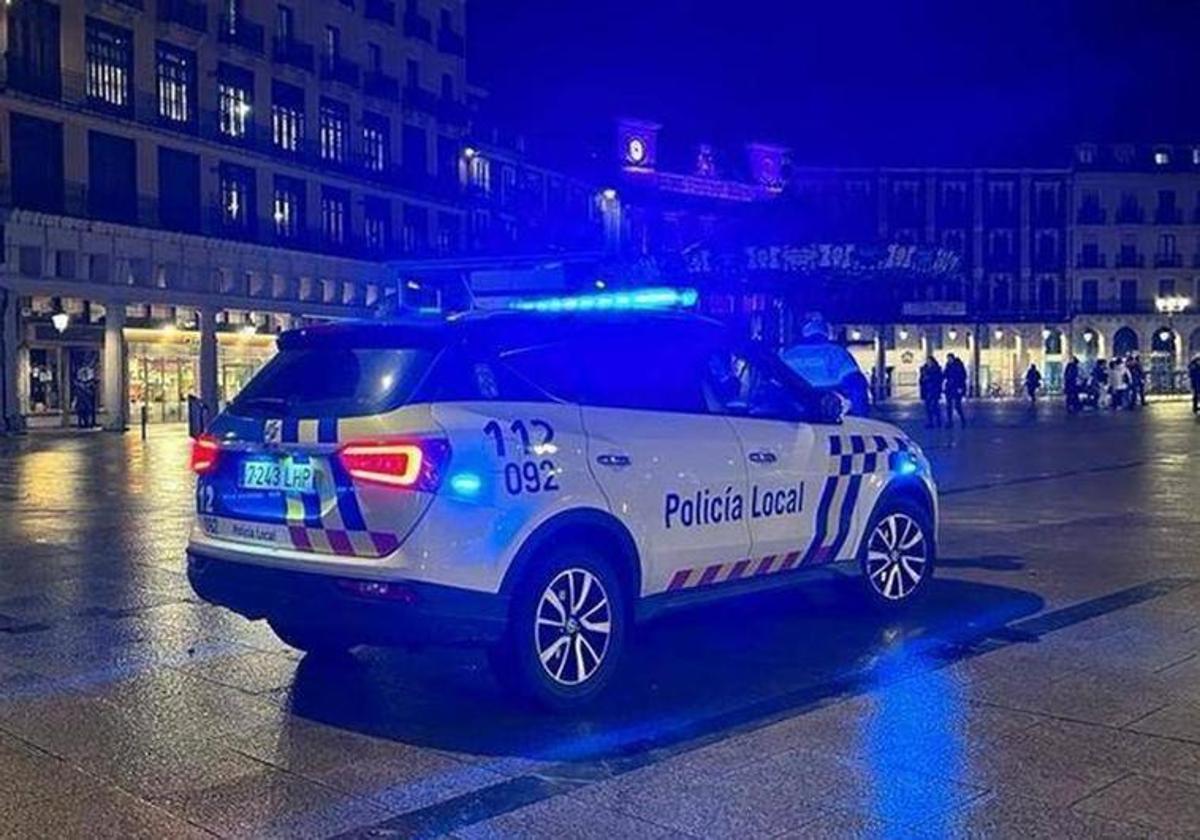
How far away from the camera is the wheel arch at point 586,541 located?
531 cm

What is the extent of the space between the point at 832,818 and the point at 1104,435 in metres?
25.2

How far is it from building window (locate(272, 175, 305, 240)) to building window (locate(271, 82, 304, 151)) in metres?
1.27

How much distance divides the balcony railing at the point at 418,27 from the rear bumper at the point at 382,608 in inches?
2004

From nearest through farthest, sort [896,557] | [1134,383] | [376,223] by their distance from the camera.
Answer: [896,557], [1134,383], [376,223]

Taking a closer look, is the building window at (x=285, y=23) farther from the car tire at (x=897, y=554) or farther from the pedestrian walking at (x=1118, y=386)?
the car tire at (x=897, y=554)

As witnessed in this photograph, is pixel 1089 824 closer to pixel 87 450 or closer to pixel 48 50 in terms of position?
pixel 87 450

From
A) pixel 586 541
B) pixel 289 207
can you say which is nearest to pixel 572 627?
pixel 586 541

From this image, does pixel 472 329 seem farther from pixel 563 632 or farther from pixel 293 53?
pixel 293 53

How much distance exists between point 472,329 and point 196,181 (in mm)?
39622

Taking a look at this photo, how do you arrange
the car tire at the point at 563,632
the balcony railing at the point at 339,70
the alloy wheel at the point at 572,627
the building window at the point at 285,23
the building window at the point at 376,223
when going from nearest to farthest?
the car tire at the point at 563,632 < the alloy wheel at the point at 572,627 < the building window at the point at 285,23 < the balcony railing at the point at 339,70 < the building window at the point at 376,223

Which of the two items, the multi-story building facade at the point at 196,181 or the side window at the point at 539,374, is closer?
the side window at the point at 539,374

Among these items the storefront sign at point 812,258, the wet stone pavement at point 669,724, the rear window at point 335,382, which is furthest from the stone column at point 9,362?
the rear window at point 335,382

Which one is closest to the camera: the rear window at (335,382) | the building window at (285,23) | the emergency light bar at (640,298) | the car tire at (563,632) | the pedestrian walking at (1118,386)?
the rear window at (335,382)

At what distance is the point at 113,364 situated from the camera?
127 feet
